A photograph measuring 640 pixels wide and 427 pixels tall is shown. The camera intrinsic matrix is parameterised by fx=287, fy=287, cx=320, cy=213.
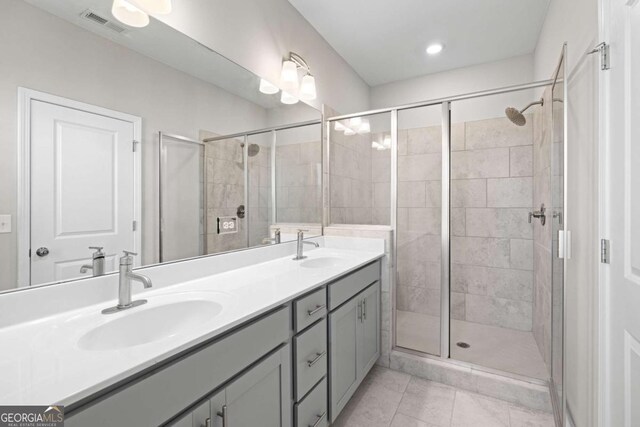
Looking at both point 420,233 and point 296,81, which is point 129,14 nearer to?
point 296,81

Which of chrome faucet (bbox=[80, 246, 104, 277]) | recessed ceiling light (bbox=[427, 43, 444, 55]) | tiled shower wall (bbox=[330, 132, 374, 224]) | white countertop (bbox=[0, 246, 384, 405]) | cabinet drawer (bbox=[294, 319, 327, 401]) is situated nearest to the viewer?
white countertop (bbox=[0, 246, 384, 405])

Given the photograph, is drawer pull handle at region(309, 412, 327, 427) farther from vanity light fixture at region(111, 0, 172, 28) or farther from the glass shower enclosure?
vanity light fixture at region(111, 0, 172, 28)

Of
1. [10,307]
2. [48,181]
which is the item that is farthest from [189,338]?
[48,181]

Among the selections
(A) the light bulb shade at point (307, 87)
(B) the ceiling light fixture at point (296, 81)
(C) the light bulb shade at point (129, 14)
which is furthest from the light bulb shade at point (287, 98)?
(C) the light bulb shade at point (129, 14)

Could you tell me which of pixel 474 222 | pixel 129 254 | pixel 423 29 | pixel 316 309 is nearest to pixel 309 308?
pixel 316 309

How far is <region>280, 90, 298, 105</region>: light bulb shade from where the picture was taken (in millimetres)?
2033

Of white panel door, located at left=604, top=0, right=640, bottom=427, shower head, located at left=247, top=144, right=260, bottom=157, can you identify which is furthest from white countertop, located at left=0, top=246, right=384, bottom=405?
→ white panel door, located at left=604, top=0, right=640, bottom=427

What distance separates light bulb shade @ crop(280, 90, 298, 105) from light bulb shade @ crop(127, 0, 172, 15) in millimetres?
843

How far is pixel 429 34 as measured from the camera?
8.01 feet

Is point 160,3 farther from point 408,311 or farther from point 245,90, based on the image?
point 408,311

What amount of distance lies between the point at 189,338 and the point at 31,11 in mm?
1126

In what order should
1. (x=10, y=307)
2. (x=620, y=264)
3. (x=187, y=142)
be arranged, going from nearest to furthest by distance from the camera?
(x=10, y=307)
(x=620, y=264)
(x=187, y=142)

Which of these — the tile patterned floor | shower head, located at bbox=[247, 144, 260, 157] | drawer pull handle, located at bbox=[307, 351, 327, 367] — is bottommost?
the tile patterned floor

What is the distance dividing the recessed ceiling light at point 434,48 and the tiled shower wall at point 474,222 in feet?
2.65
